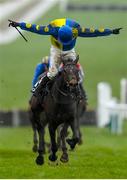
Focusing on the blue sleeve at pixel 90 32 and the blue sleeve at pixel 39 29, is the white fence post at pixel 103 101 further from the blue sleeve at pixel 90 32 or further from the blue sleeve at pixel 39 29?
the blue sleeve at pixel 39 29

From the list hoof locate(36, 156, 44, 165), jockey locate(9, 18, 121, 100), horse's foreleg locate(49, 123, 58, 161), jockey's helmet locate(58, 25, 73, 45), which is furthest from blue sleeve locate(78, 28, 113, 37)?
hoof locate(36, 156, 44, 165)

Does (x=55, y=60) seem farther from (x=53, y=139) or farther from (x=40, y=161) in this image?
(x=40, y=161)

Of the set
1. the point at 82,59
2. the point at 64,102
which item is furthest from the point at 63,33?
the point at 82,59

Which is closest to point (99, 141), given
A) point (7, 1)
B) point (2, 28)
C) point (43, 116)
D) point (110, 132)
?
point (110, 132)

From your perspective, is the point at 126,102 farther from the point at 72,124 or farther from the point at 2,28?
the point at 2,28

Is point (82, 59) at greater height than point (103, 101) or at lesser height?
greater

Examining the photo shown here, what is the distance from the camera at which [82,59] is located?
1421 inches

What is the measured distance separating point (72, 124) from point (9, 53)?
1078 inches

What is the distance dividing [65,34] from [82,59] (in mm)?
25134

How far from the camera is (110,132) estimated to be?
2164cm

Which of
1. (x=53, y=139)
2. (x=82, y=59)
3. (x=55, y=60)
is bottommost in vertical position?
(x=53, y=139)

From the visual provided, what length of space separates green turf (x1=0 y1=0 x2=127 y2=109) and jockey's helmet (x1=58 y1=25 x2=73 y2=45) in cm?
1368

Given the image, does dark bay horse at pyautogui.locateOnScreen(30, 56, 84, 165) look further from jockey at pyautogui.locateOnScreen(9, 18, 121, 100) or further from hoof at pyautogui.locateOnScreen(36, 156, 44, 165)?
hoof at pyautogui.locateOnScreen(36, 156, 44, 165)

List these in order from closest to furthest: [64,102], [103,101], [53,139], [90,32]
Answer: [90,32] → [64,102] → [53,139] → [103,101]
